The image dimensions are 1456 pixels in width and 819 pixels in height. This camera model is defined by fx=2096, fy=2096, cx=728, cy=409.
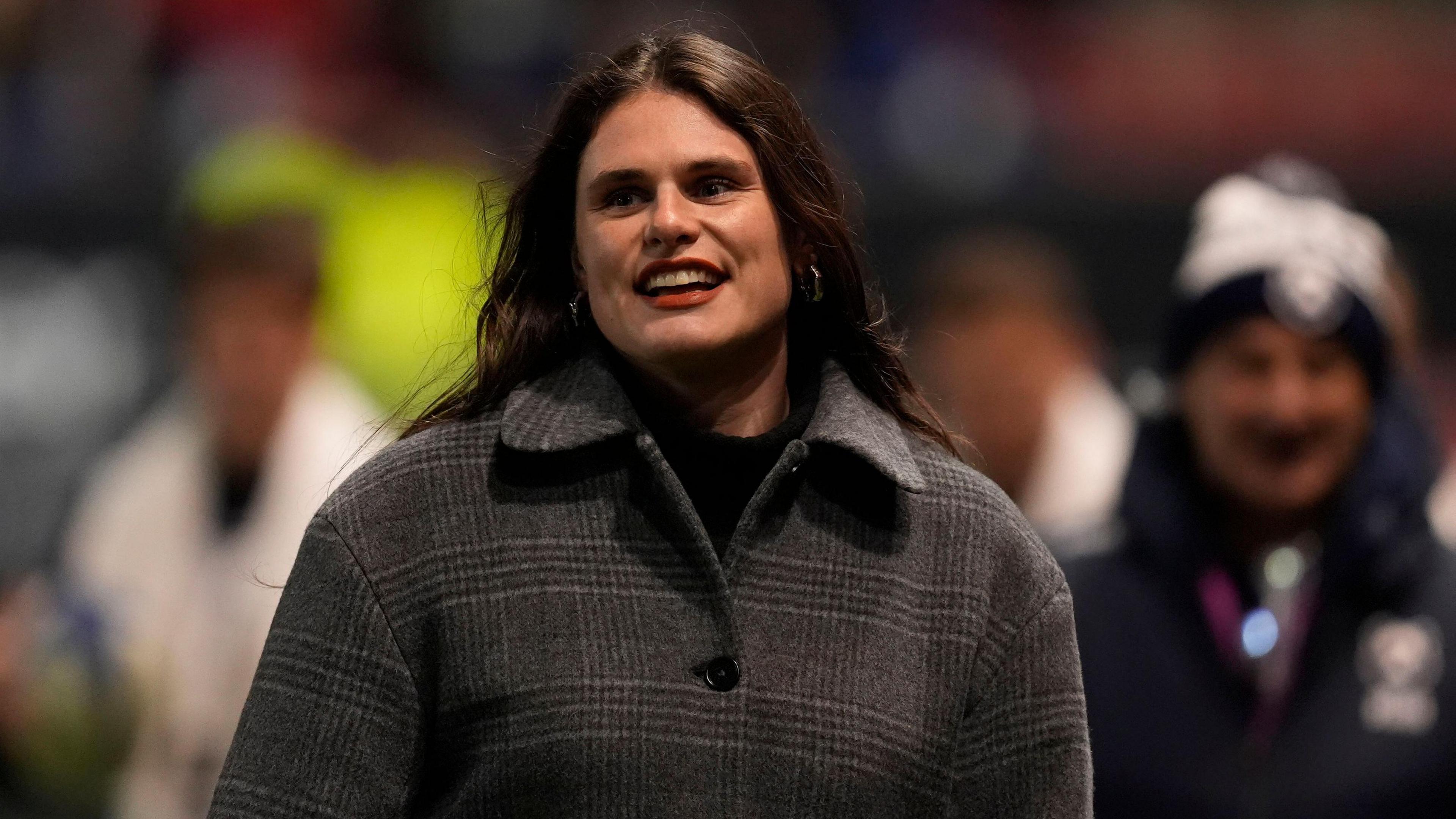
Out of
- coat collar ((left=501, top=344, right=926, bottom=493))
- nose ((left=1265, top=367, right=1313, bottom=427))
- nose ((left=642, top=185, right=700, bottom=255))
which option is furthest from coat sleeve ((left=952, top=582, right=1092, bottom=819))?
nose ((left=1265, top=367, right=1313, bottom=427))

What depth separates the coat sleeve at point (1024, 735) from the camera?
7.45 ft

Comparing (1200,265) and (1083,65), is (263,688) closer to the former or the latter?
(1200,265)

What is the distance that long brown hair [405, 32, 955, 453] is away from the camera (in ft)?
7.74

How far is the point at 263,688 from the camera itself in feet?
7.07

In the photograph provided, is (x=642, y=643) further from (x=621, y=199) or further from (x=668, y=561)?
(x=621, y=199)

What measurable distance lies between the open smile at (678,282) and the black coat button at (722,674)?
1.26ft

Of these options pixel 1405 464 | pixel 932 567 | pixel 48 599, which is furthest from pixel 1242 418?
pixel 48 599

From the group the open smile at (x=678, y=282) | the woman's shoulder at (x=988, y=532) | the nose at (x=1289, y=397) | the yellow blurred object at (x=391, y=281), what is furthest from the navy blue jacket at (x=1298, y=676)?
the yellow blurred object at (x=391, y=281)

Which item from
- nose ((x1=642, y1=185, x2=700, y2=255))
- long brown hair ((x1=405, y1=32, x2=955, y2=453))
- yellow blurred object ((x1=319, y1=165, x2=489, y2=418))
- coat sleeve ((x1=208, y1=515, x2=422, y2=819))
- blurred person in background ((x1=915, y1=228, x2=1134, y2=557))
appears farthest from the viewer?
blurred person in background ((x1=915, y1=228, x2=1134, y2=557))

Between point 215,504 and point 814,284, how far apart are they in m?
2.31

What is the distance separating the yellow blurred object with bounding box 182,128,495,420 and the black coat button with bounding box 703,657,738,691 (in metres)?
1.95

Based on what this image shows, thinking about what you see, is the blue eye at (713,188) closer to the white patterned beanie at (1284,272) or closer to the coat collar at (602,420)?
the coat collar at (602,420)

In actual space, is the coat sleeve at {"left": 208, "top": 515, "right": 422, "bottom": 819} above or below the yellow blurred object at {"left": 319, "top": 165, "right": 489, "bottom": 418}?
above

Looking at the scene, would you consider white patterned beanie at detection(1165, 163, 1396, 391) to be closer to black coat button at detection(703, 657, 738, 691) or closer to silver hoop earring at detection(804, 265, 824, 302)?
silver hoop earring at detection(804, 265, 824, 302)
